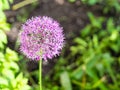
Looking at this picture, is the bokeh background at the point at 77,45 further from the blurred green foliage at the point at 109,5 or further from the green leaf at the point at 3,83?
the green leaf at the point at 3,83

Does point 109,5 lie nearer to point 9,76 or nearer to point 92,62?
point 92,62

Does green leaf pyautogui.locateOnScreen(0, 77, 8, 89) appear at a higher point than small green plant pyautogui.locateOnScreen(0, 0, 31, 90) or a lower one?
lower

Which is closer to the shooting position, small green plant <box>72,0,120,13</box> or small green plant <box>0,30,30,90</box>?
small green plant <box>0,30,30,90</box>

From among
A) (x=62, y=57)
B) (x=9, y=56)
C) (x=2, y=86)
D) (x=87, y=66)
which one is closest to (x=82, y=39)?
(x=62, y=57)

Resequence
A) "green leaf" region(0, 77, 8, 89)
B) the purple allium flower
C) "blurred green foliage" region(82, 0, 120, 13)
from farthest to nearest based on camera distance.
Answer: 1. "blurred green foliage" region(82, 0, 120, 13)
2. "green leaf" region(0, 77, 8, 89)
3. the purple allium flower

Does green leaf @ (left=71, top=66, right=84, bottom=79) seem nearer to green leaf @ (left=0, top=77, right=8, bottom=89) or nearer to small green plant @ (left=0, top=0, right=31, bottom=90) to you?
small green plant @ (left=0, top=0, right=31, bottom=90)

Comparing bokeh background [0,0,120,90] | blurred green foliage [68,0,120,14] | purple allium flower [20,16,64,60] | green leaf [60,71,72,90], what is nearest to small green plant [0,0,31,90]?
purple allium flower [20,16,64,60]

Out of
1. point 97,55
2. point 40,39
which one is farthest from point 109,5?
point 40,39

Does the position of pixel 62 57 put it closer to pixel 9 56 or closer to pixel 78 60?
pixel 78 60
